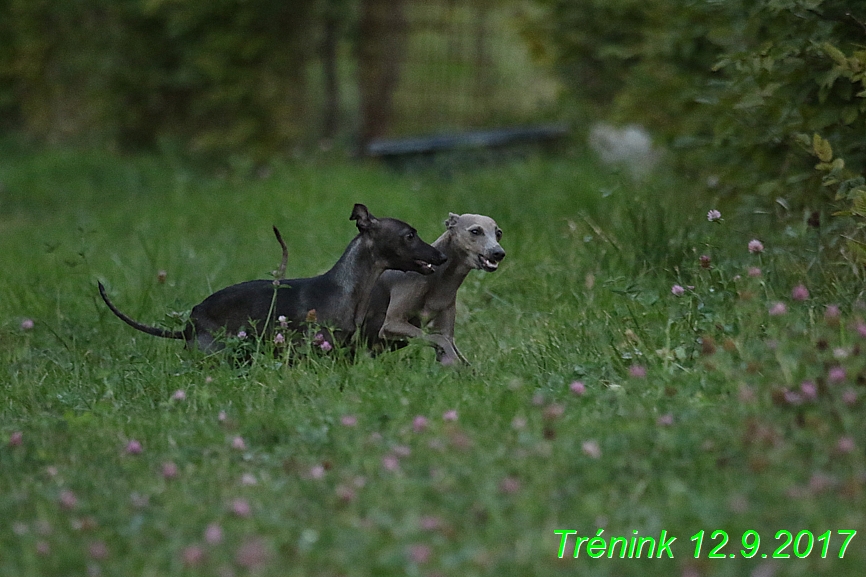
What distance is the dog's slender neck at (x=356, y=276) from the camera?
5645mm

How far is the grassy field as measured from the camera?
3.37 meters

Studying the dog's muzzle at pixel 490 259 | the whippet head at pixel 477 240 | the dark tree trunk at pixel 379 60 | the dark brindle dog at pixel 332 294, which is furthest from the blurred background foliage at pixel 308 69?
the dark brindle dog at pixel 332 294

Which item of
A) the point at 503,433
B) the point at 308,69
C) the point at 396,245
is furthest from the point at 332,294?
the point at 308,69

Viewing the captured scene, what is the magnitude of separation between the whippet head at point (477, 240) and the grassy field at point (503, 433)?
42 cm

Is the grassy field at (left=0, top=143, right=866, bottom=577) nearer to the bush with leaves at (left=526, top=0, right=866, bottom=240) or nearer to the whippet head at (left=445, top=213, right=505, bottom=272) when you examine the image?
the bush with leaves at (left=526, top=0, right=866, bottom=240)

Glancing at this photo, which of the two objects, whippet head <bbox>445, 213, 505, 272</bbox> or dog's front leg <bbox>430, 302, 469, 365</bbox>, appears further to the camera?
whippet head <bbox>445, 213, 505, 272</bbox>

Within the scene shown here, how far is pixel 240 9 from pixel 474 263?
31.0 ft

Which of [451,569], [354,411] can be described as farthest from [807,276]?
[451,569]

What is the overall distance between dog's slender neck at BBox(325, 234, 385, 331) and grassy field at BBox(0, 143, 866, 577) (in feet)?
1.18

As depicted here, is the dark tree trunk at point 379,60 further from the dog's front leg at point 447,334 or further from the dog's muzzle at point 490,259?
the dog's muzzle at point 490,259

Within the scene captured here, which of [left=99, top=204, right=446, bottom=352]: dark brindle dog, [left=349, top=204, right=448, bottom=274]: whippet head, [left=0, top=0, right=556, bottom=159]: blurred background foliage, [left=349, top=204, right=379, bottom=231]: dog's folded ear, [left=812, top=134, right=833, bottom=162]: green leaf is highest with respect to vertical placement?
[left=812, top=134, right=833, bottom=162]: green leaf

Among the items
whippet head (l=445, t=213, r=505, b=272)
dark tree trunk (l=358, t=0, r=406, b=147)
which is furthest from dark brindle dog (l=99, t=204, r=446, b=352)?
dark tree trunk (l=358, t=0, r=406, b=147)

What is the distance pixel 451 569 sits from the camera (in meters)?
3.22

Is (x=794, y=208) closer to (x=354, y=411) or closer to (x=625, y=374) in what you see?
(x=625, y=374)
